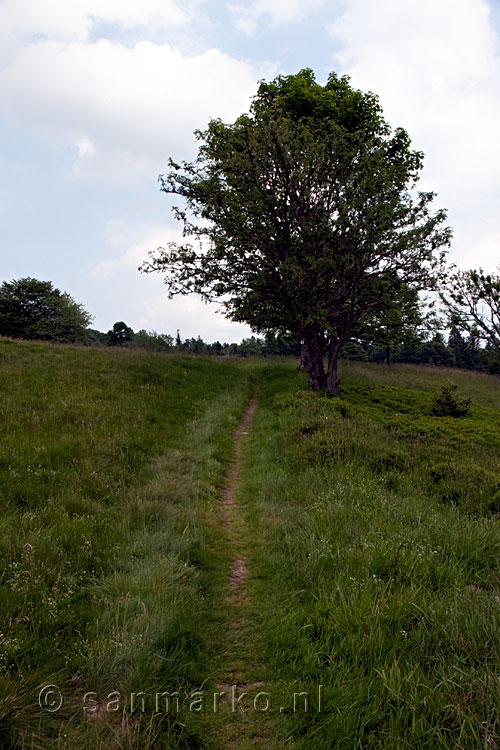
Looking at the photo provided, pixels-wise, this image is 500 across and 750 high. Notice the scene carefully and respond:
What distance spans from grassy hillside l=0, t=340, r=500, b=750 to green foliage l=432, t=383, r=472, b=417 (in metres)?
9.79

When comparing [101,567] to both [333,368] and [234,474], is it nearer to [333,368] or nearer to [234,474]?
[234,474]

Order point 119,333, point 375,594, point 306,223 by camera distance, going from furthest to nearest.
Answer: point 119,333
point 306,223
point 375,594

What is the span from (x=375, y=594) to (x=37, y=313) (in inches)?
2716

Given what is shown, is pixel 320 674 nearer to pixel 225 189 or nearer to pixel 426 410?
pixel 426 410

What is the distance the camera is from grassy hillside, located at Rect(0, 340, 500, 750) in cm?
278

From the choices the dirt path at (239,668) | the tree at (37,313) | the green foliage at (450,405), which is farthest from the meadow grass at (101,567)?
the tree at (37,313)

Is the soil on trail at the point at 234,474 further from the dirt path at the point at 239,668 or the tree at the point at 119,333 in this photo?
the tree at the point at 119,333

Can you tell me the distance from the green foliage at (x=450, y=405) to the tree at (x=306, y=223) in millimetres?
5016

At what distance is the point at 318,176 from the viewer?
699 inches

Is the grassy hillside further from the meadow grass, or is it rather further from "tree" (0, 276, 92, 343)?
"tree" (0, 276, 92, 343)

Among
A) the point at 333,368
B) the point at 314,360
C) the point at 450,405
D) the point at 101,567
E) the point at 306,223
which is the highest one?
the point at 306,223

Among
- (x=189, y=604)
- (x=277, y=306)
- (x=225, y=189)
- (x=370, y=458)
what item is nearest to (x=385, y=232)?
(x=277, y=306)

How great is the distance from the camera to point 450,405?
1831cm

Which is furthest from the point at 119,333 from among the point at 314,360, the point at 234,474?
the point at 234,474
